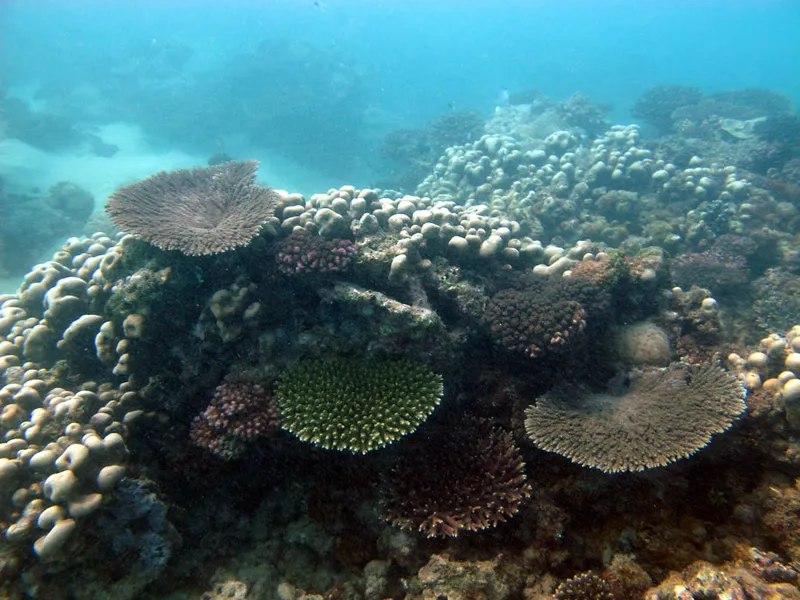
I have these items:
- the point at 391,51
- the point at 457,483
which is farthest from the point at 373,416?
the point at 391,51

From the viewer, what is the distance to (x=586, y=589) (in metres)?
3.13

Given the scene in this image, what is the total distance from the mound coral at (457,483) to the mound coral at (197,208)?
10.5 ft

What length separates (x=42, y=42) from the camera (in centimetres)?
4041

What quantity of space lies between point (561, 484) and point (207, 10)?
67.9m

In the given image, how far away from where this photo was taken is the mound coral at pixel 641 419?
3.72 metres

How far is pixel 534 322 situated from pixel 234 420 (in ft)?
11.7

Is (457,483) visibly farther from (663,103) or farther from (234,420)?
(663,103)

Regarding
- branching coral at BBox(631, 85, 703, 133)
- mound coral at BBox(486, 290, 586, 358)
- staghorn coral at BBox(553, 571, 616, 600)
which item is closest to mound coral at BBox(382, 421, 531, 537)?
staghorn coral at BBox(553, 571, 616, 600)

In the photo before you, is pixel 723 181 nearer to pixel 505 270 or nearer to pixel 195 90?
pixel 505 270

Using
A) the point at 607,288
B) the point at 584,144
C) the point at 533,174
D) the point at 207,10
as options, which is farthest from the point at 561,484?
the point at 207,10

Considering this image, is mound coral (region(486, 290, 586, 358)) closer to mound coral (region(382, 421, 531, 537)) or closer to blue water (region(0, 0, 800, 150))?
mound coral (region(382, 421, 531, 537))

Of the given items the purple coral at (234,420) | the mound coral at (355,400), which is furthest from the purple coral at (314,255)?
the purple coral at (234,420)

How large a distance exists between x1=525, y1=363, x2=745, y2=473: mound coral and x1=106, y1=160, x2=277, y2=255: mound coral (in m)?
4.02

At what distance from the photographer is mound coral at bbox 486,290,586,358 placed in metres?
4.57
